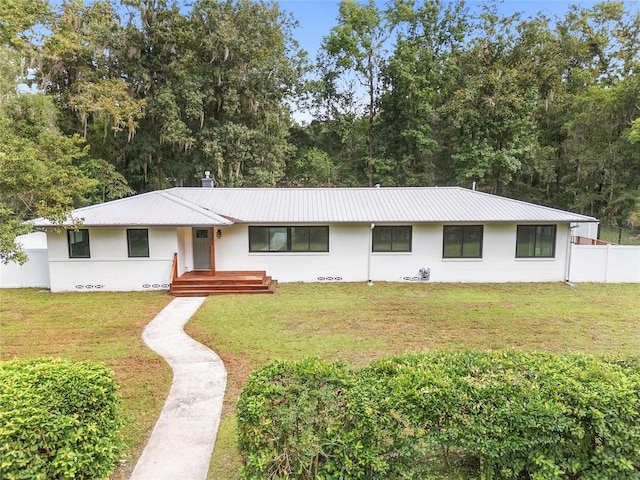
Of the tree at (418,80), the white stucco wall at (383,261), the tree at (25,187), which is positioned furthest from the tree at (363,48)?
the tree at (25,187)

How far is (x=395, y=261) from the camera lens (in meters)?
13.6

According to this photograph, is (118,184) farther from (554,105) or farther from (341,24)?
(554,105)

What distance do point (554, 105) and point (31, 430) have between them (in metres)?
29.0

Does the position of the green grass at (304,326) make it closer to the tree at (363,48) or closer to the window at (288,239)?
the window at (288,239)

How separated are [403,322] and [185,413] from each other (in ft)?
18.3

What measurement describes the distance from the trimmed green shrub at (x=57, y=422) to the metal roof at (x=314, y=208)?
27.5 feet

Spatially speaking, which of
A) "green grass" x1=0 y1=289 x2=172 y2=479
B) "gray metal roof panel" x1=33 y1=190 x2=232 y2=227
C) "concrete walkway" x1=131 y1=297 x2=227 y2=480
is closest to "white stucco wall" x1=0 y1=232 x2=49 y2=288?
"green grass" x1=0 y1=289 x2=172 y2=479

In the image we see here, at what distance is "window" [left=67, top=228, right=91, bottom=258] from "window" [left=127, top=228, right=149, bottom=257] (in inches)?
50.6

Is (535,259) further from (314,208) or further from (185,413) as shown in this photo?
(185,413)

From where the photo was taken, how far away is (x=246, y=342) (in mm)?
8016

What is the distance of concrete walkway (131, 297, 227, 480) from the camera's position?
13.6 feet

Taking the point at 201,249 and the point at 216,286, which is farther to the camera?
the point at 201,249

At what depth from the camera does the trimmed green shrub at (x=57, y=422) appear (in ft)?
10.5

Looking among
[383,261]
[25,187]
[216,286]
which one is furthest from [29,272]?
[383,261]
